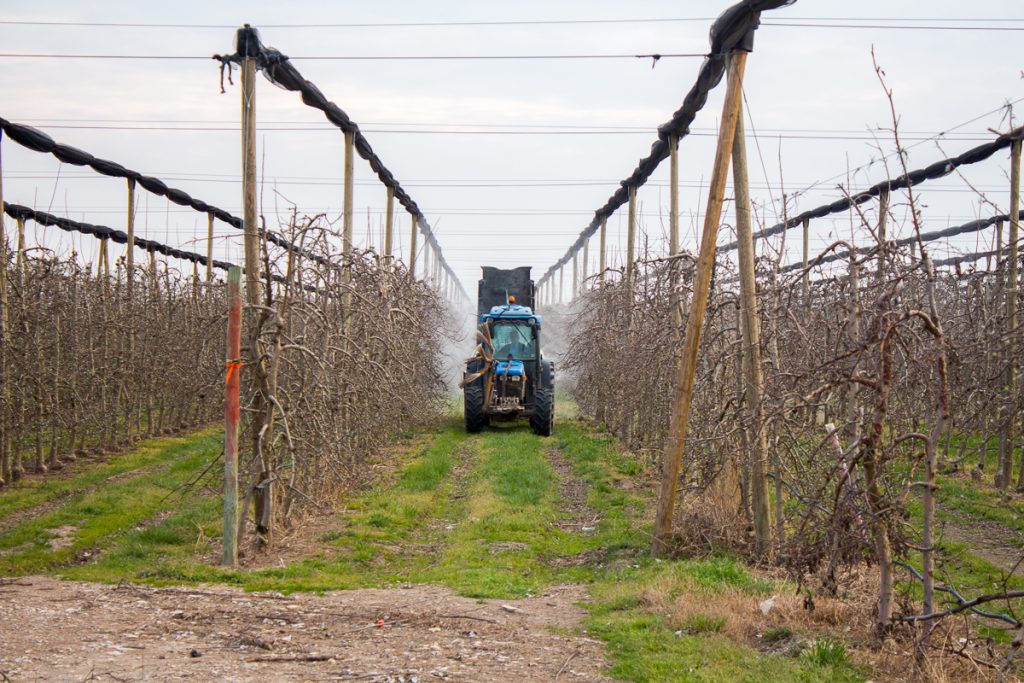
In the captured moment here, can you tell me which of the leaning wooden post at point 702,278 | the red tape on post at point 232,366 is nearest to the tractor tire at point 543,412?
the leaning wooden post at point 702,278

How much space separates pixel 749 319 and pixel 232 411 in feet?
16.8

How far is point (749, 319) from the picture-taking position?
939cm

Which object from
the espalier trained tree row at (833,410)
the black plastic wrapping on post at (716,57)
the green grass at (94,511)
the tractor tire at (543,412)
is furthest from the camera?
the tractor tire at (543,412)

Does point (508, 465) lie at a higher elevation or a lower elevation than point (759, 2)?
lower

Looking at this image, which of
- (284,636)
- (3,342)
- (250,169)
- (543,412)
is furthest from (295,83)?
(543,412)

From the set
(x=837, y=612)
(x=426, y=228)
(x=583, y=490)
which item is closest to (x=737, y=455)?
(x=837, y=612)

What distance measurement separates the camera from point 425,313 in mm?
25391

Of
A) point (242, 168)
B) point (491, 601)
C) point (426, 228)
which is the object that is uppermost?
point (426, 228)

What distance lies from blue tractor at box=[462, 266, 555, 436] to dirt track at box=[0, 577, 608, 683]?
13245mm

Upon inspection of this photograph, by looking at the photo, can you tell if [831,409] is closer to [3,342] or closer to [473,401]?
[3,342]

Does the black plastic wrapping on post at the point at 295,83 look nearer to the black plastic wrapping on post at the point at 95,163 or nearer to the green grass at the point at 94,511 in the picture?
the black plastic wrapping on post at the point at 95,163

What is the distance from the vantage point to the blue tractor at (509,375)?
22.0 metres

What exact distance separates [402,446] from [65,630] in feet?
45.9

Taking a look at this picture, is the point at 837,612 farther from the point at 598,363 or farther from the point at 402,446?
the point at 598,363
